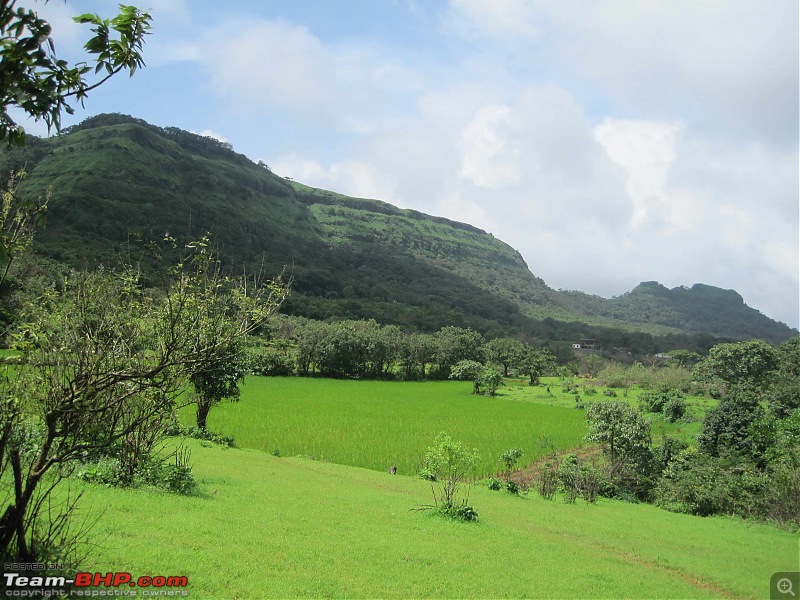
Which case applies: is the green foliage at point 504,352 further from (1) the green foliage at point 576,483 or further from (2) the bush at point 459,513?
(2) the bush at point 459,513

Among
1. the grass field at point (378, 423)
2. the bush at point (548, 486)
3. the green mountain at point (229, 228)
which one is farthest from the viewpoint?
the green mountain at point (229, 228)

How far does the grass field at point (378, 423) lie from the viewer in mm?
26109

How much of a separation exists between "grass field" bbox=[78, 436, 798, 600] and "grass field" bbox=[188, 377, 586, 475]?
1022 cm

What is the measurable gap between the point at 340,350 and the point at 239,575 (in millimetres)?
63047

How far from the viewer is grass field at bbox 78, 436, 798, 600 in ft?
23.1

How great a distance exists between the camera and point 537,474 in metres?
25.3

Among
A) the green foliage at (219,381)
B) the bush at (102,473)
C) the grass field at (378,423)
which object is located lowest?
the grass field at (378,423)

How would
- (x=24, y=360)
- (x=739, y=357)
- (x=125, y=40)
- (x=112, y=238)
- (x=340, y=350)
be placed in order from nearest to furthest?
(x=125, y=40) → (x=24, y=360) → (x=739, y=357) → (x=340, y=350) → (x=112, y=238)

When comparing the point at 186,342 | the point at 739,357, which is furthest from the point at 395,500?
the point at 739,357

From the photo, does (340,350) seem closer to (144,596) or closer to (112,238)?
(112,238)

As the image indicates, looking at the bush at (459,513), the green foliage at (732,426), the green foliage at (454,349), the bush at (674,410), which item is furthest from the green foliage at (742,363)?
the bush at (459,513)

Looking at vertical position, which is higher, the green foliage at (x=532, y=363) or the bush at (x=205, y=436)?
the green foliage at (x=532, y=363)

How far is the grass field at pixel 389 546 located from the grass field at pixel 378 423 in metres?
10.2

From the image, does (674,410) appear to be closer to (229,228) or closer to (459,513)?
(459,513)
